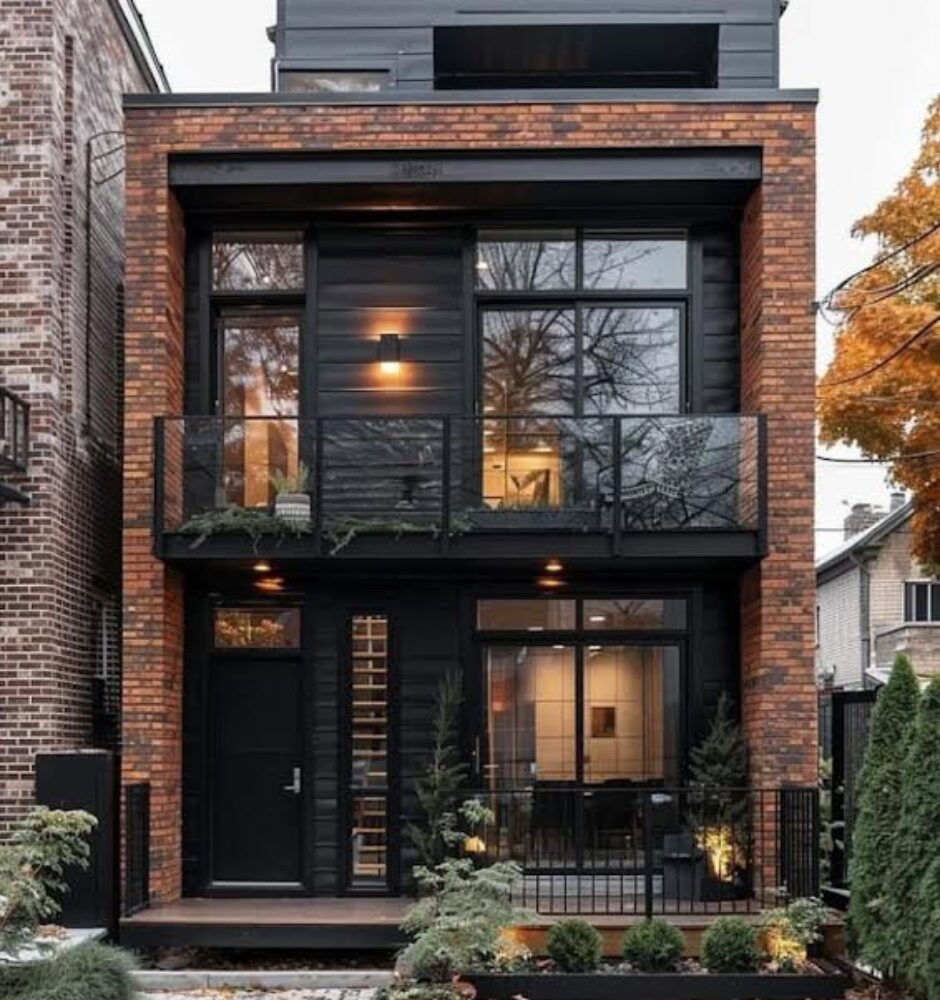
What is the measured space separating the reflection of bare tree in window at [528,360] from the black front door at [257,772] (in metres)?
2.91

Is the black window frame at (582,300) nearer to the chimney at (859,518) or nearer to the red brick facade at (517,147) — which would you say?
the red brick facade at (517,147)

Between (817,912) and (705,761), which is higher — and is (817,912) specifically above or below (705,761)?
below

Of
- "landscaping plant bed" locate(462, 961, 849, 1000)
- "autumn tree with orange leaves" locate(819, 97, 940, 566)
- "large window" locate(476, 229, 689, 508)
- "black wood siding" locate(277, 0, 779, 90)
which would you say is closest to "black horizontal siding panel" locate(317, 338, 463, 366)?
"large window" locate(476, 229, 689, 508)

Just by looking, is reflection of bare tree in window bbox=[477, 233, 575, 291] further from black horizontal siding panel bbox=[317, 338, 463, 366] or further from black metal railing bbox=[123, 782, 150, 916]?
black metal railing bbox=[123, 782, 150, 916]

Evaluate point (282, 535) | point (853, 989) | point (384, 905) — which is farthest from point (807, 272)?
point (384, 905)

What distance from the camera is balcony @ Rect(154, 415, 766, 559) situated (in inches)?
398

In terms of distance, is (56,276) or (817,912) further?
(56,276)

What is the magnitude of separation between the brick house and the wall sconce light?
38mm

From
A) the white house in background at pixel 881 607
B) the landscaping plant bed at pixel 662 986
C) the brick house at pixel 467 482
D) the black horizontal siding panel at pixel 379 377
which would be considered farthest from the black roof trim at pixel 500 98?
the white house in background at pixel 881 607

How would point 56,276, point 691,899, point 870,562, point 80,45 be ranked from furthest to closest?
point 870,562 → point 80,45 → point 56,276 → point 691,899

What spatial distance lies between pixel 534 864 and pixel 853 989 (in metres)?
2.55

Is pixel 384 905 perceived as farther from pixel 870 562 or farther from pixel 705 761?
pixel 870 562

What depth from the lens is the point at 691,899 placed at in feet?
32.1

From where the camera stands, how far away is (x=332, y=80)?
1230 cm
